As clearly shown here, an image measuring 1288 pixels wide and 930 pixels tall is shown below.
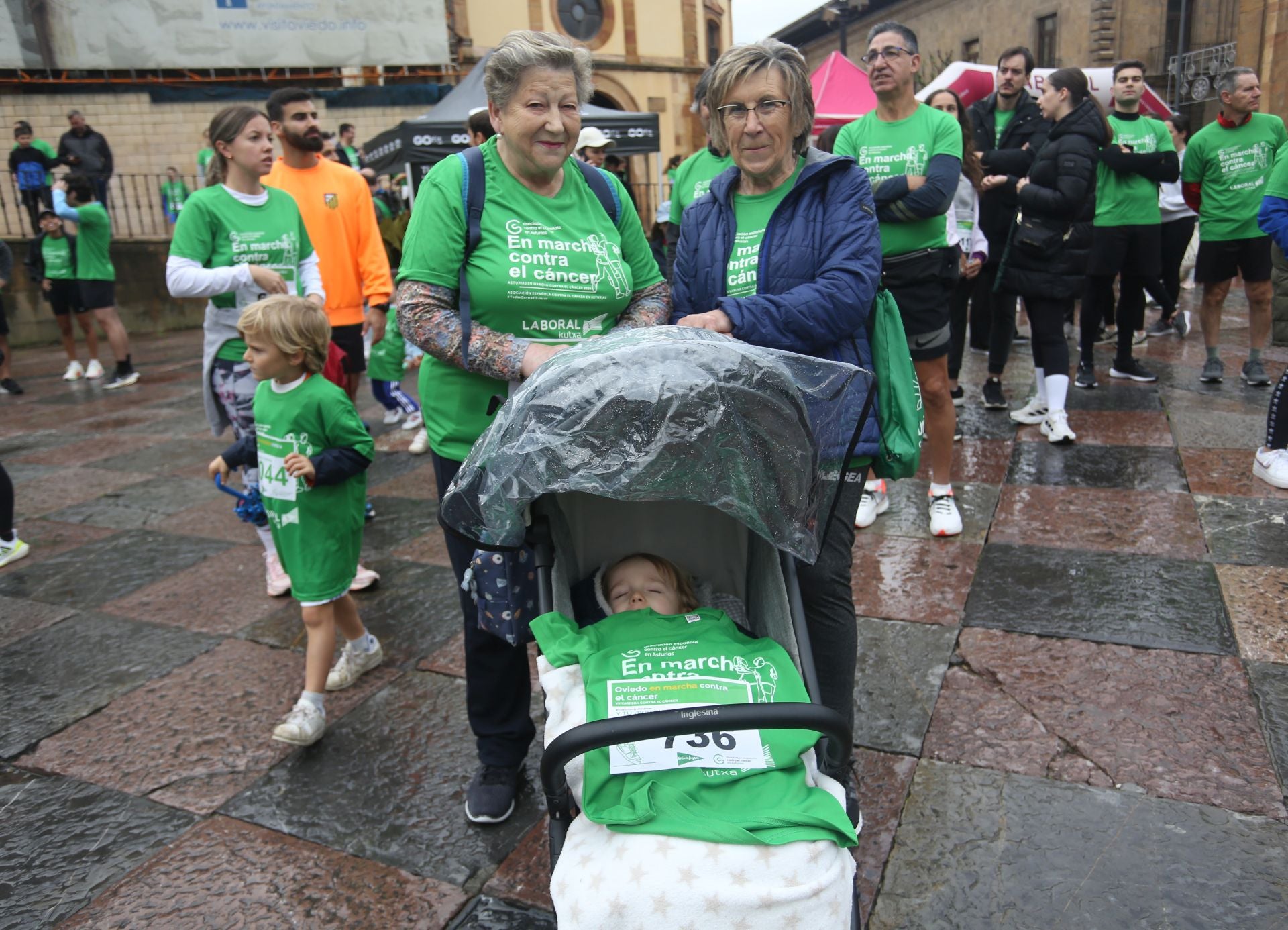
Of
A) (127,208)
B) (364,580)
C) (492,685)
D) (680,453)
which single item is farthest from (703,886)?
(127,208)

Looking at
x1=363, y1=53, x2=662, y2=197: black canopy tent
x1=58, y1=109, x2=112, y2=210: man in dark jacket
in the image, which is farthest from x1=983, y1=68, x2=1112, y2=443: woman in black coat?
x1=58, y1=109, x2=112, y2=210: man in dark jacket

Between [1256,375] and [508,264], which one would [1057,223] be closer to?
[1256,375]

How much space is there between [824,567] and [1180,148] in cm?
1172

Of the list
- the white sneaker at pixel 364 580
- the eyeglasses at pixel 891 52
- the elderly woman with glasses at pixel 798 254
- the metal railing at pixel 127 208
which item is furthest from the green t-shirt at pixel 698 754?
the metal railing at pixel 127 208

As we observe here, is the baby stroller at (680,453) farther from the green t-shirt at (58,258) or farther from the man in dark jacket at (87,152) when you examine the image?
the man in dark jacket at (87,152)

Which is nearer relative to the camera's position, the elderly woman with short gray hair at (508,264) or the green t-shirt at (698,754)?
the green t-shirt at (698,754)

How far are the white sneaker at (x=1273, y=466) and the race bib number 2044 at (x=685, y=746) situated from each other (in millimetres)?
4295

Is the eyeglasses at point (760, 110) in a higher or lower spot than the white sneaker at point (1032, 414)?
higher

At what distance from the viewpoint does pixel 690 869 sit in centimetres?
155

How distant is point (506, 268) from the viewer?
7.86 feet

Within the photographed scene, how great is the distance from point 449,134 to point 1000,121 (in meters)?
6.06

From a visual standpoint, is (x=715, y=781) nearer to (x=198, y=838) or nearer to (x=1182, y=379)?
(x=198, y=838)

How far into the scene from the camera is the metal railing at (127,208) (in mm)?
16391

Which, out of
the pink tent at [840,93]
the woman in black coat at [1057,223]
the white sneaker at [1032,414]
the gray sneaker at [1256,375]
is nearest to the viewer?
the woman in black coat at [1057,223]
